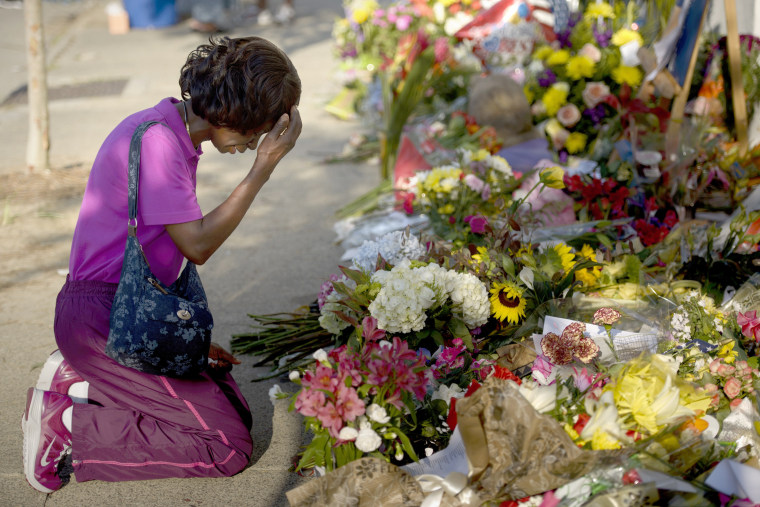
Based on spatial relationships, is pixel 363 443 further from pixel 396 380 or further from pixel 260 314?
pixel 260 314

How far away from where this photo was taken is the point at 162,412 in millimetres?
2273

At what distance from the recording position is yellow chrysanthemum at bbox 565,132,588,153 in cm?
466

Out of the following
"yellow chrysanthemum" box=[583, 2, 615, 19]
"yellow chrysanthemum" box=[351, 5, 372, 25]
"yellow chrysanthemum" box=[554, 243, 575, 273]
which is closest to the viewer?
"yellow chrysanthemum" box=[554, 243, 575, 273]

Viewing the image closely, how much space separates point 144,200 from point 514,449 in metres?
1.24

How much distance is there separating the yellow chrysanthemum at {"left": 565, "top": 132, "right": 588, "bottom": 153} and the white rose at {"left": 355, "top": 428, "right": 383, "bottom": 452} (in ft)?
10.7

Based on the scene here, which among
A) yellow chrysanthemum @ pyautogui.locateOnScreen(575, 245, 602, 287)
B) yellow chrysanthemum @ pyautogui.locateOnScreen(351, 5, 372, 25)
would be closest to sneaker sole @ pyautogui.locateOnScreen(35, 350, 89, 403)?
yellow chrysanthemum @ pyautogui.locateOnScreen(575, 245, 602, 287)

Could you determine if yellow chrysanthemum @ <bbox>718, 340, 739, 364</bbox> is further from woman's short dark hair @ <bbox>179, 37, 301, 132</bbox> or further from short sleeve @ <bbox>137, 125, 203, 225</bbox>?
short sleeve @ <bbox>137, 125, 203, 225</bbox>

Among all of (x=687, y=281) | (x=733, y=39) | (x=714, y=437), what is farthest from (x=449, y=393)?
(x=733, y=39)

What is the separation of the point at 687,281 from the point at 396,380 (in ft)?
4.39

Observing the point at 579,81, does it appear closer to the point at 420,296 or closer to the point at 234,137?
the point at 420,296

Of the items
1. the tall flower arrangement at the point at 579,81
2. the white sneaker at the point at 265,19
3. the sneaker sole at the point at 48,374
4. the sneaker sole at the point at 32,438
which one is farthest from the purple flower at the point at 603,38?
the white sneaker at the point at 265,19

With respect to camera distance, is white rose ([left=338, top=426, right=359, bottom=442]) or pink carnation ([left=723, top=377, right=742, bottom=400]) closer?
white rose ([left=338, top=426, right=359, bottom=442])

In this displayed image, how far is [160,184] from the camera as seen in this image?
6.99 feet

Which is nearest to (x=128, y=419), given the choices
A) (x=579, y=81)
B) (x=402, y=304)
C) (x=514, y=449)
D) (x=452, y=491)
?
(x=402, y=304)
